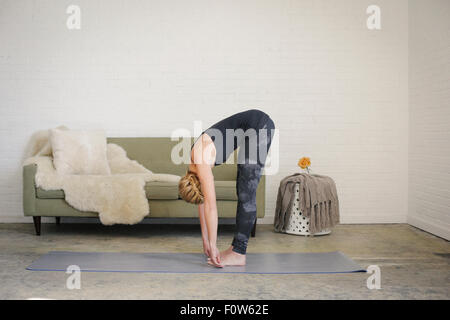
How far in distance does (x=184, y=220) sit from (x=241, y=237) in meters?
2.00

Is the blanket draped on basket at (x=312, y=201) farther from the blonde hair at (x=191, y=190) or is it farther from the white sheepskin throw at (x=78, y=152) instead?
the white sheepskin throw at (x=78, y=152)

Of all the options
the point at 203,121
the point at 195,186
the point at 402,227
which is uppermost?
the point at 203,121

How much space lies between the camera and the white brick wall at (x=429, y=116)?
4.12 meters

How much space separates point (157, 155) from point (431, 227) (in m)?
2.74

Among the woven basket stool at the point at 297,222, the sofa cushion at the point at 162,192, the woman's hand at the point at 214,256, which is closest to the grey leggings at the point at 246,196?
the woman's hand at the point at 214,256

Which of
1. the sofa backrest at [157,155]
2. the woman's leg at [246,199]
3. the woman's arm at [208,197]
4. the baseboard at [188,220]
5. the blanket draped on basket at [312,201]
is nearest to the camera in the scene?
the woman's arm at [208,197]

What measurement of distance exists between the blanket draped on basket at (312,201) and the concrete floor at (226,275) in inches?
5.5

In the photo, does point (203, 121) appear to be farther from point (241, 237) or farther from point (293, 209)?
point (241, 237)

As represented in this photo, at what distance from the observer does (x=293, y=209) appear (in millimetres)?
4316

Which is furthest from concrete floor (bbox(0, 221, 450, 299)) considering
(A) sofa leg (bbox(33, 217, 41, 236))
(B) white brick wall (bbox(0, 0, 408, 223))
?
(B) white brick wall (bbox(0, 0, 408, 223))

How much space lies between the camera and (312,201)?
13.8 feet

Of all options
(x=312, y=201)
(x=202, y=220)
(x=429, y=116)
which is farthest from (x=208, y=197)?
(x=429, y=116)

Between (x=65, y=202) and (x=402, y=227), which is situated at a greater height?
(x=65, y=202)
